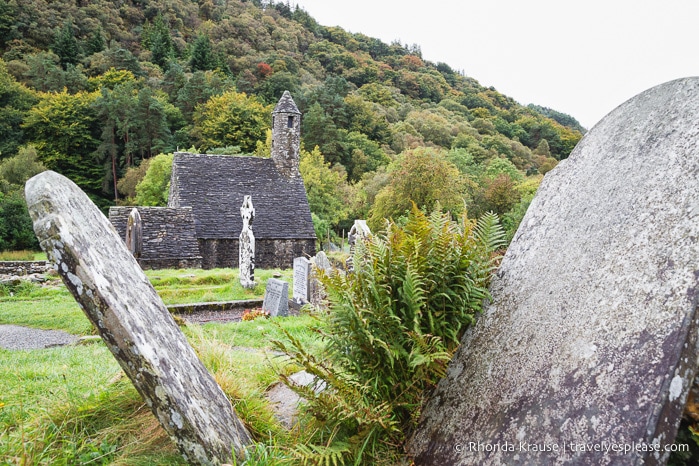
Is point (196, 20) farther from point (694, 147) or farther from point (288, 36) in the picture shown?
point (694, 147)

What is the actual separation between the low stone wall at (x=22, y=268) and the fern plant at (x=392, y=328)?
27.5 m

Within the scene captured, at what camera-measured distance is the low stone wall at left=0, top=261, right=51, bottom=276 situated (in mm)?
23969

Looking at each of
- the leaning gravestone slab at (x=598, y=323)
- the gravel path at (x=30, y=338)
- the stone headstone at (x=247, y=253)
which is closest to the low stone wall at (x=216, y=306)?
the stone headstone at (x=247, y=253)

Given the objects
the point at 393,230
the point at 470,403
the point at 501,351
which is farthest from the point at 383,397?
the point at 393,230

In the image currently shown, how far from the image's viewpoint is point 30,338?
11.6 m

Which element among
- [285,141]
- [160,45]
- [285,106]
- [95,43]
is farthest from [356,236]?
[160,45]

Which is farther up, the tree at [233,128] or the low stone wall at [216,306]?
the tree at [233,128]

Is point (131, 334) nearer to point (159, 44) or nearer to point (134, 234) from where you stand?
point (134, 234)

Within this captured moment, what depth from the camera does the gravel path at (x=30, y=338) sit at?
10.6 m

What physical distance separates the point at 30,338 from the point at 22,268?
16334 millimetres

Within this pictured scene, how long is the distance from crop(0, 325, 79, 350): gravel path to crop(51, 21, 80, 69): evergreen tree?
239ft

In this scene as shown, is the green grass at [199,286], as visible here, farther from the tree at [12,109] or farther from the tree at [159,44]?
the tree at [159,44]

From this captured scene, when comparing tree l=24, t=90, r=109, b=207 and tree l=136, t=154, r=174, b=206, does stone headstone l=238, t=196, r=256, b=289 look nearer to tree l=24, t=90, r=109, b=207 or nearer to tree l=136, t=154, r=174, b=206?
tree l=136, t=154, r=174, b=206

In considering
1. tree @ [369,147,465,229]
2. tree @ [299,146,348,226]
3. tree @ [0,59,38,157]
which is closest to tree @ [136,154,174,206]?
tree @ [299,146,348,226]
